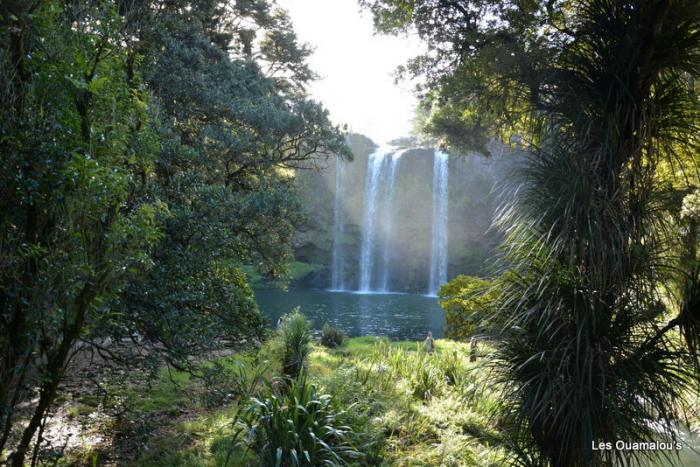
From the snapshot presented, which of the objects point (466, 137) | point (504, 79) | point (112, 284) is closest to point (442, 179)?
point (466, 137)

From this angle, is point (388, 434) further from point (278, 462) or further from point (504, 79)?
point (504, 79)

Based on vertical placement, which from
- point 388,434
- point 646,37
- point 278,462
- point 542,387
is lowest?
point 388,434

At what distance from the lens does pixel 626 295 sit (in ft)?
13.7

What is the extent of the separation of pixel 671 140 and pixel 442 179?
40.0 metres

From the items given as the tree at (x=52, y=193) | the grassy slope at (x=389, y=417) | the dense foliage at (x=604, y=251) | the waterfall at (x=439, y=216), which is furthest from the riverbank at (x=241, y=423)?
the waterfall at (x=439, y=216)

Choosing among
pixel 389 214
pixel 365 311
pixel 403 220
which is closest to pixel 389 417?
pixel 365 311

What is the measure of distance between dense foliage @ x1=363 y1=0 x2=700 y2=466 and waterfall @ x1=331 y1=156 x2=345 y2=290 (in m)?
39.7

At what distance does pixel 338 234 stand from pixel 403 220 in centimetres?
652

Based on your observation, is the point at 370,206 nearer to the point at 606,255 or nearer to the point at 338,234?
the point at 338,234

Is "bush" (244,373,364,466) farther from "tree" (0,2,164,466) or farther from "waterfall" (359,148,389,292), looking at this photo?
"waterfall" (359,148,389,292)

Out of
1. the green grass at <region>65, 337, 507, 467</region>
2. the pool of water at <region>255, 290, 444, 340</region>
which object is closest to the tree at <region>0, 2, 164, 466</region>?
the green grass at <region>65, 337, 507, 467</region>

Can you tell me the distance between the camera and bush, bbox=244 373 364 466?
4.76 metres

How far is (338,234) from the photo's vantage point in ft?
149

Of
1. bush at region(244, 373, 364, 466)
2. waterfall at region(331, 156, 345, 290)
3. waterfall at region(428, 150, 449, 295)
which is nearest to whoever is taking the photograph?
bush at region(244, 373, 364, 466)
